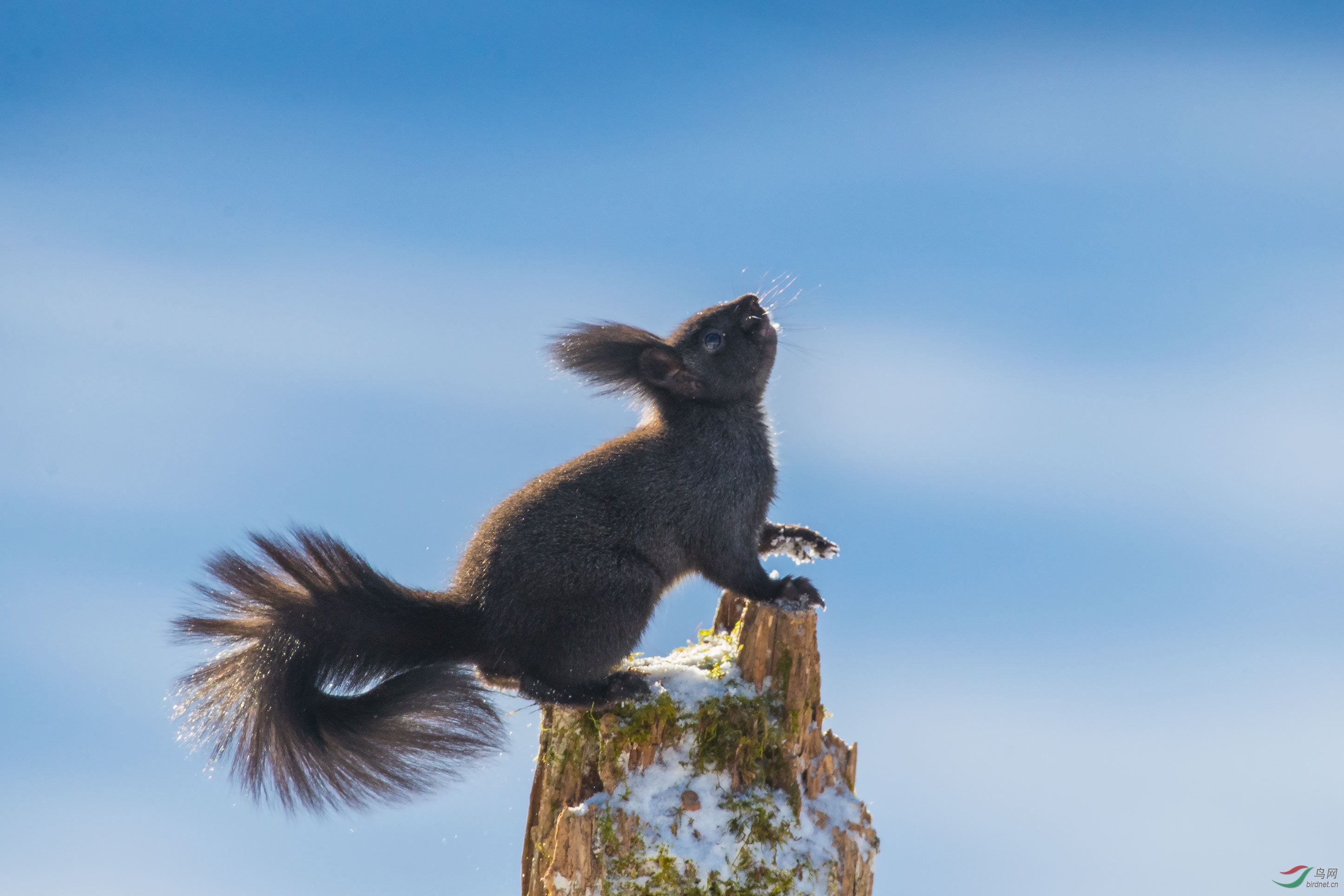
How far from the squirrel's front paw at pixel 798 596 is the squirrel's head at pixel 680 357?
157 centimetres

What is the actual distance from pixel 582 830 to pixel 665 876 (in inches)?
23.5

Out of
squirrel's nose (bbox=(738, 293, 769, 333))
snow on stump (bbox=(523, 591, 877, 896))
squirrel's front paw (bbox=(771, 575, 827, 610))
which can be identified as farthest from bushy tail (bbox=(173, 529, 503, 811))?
squirrel's nose (bbox=(738, 293, 769, 333))

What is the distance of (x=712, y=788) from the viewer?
7.21 metres

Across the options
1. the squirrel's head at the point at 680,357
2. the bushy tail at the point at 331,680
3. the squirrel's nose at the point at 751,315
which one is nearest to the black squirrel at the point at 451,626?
the bushy tail at the point at 331,680

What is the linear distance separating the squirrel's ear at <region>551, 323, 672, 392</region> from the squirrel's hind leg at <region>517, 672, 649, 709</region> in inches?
92.6

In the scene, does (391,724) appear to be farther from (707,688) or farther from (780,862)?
(780,862)

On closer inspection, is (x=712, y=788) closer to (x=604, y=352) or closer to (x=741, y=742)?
(x=741, y=742)

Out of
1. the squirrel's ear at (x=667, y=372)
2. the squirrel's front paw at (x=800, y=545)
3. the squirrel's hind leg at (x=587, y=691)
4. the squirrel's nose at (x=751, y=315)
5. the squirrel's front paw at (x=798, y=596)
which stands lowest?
the squirrel's hind leg at (x=587, y=691)

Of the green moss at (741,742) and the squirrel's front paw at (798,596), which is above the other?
the squirrel's front paw at (798,596)

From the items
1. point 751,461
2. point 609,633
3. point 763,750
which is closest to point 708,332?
point 751,461

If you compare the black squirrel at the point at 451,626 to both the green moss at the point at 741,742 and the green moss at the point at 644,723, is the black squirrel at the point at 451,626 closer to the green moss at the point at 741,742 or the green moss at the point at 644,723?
the green moss at the point at 644,723

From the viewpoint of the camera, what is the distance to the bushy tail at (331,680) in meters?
6.96

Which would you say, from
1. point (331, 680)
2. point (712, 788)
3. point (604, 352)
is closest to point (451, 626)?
point (331, 680)

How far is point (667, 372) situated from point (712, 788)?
3.10m
